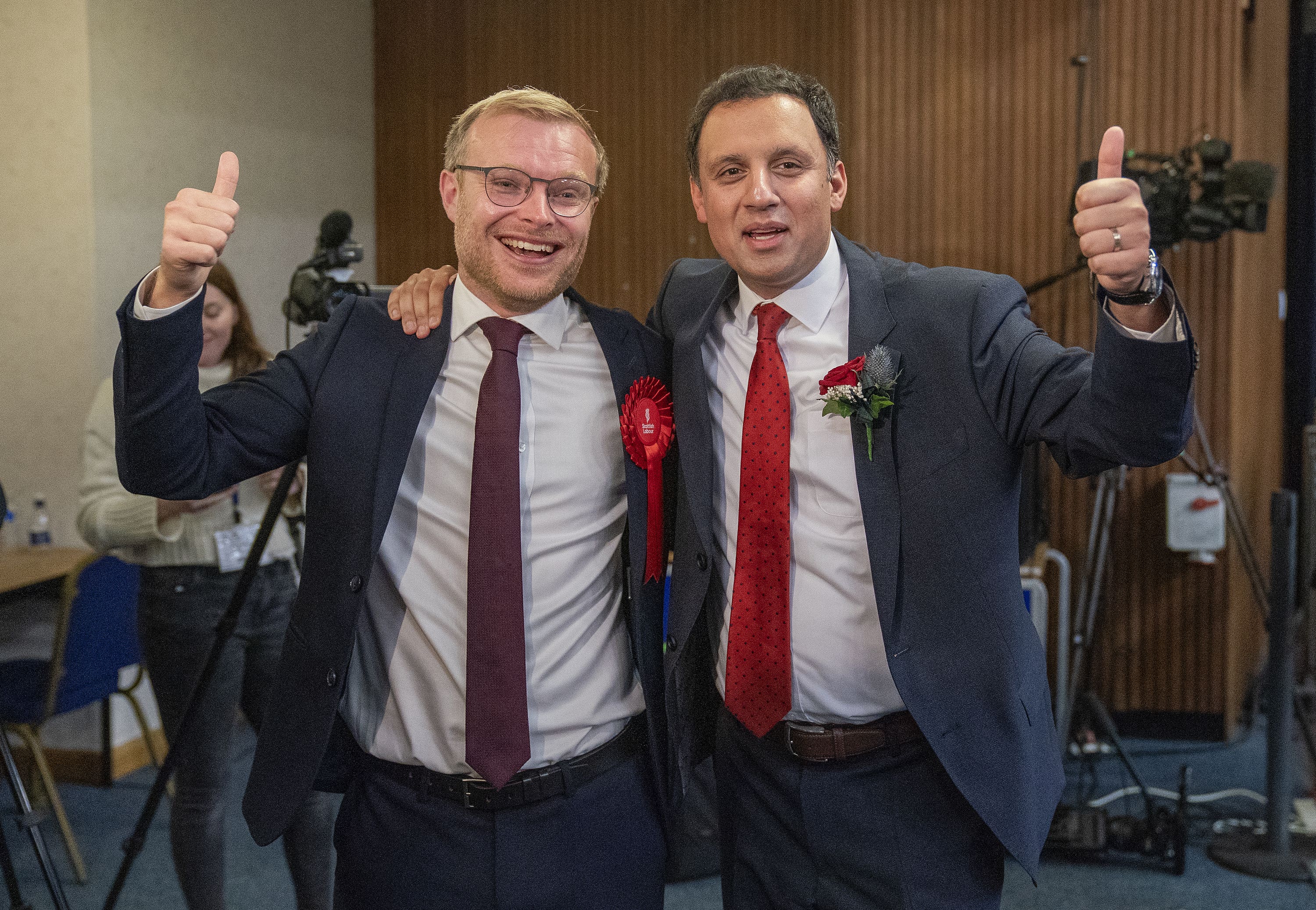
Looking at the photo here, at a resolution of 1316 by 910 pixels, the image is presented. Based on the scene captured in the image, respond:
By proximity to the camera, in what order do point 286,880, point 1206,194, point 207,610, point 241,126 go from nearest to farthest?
point 207,610, point 286,880, point 1206,194, point 241,126

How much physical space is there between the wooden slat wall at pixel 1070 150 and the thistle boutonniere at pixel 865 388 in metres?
3.29

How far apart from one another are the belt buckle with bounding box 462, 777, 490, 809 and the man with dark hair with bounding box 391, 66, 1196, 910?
30cm

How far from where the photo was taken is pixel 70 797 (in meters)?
4.04

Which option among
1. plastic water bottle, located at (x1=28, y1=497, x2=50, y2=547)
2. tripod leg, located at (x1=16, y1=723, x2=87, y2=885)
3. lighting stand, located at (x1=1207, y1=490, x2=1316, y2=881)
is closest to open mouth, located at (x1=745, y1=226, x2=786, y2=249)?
lighting stand, located at (x1=1207, y1=490, x2=1316, y2=881)

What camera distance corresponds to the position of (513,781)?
1.62 m

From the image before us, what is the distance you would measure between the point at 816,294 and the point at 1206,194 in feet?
8.44

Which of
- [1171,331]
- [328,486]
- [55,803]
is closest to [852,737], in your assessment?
[1171,331]

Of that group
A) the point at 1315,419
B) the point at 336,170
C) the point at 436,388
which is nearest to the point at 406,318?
the point at 436,388

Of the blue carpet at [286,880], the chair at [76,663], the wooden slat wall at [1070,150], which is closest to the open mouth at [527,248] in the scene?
the blue carpet at [286,880]

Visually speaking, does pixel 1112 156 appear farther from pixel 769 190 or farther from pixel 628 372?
pixel 628 372

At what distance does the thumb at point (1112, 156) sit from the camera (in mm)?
1237

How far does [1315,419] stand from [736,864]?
4556 mm

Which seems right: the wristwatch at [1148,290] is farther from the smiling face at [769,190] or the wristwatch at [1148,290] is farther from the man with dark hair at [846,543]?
the smiling face at [769,190]

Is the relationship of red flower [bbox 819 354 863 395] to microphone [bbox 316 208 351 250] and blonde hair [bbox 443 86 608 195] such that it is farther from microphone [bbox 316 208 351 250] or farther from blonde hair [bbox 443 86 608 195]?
microphone [bbox 316 208 351 250]
